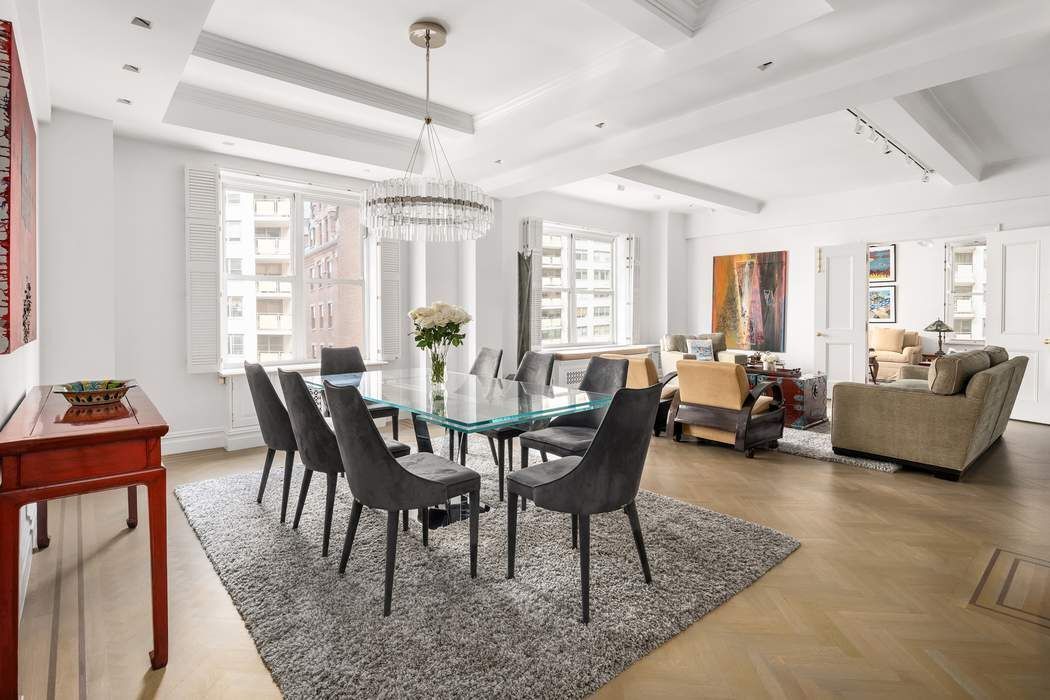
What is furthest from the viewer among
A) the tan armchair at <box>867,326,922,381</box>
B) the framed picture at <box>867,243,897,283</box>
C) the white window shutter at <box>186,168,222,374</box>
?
the framed picture at <box>867,243,897,283</box>

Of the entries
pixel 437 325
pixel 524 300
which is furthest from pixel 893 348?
pixel 437 325

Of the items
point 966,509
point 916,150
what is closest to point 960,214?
point 916,150

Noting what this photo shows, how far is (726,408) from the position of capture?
480 cm

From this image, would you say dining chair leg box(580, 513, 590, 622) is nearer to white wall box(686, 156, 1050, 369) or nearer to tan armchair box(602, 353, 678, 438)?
tan armchair box(602, 353, 678, 438)

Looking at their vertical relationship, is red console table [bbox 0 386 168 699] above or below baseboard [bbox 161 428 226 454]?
above

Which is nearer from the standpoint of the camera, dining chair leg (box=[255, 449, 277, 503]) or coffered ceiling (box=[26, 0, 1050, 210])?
coffered ceiling (box=[26, 0, 1050, 210])

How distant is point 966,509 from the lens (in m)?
3.50

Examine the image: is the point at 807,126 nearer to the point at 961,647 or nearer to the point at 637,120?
the point at 637,120

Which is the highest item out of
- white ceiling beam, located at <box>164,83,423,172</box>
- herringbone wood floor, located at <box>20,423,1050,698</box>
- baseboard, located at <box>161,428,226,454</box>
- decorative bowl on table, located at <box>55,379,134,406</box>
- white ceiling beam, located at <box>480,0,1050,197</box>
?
white ceiling beam, located at <box>164,83,423,172</box>

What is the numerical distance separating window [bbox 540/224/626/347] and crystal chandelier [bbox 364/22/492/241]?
344cm

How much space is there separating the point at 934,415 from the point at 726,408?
145 cm

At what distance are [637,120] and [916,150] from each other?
9.46ft

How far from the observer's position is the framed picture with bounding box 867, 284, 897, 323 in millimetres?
9703

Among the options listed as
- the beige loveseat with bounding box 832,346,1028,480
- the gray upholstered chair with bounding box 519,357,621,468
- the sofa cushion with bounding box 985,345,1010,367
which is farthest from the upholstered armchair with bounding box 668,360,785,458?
the sofa cushion with bounding box 985,345,1010,367
